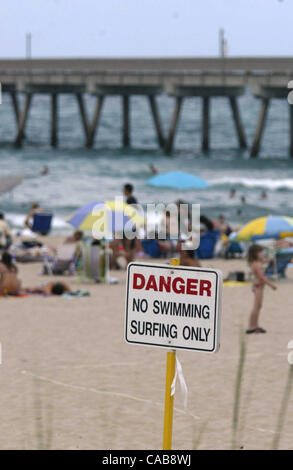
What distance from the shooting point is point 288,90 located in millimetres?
47719

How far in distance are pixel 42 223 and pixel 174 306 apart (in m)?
19.5

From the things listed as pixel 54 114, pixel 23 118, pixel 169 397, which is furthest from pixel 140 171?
pixel 169 397

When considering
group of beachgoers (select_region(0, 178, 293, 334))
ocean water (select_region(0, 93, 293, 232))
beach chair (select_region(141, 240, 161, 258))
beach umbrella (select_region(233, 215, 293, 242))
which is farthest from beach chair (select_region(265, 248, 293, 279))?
ocean water (select_region(0, 93, 293, 232))

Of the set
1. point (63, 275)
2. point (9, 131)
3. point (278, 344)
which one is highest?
point (278, 344)

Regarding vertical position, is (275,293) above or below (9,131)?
above

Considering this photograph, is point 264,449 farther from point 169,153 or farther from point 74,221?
point 169,153

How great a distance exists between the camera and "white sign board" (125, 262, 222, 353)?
12.6 ft

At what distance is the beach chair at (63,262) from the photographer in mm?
17000

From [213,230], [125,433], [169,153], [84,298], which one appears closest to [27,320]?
[84,298]

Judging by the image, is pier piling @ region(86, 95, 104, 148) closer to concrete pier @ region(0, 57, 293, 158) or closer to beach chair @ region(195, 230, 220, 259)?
concrete pier @ region(0, 57, 293, 158)

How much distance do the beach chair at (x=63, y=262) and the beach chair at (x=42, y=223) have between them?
5.88m

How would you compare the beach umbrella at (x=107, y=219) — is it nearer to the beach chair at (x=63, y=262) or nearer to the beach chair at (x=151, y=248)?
the beach chair at (x=63, y=262)

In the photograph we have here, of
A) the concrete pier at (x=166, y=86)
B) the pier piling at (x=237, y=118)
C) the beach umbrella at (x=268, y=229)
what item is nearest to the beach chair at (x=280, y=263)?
the beach umbrella at (x=268, y=229)

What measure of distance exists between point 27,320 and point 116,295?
2587 millimetres
